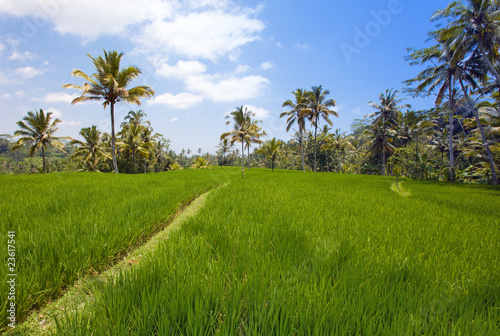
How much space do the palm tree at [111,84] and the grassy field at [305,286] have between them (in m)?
17.8

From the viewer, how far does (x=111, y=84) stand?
50.8ft

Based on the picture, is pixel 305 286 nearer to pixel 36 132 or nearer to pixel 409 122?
pixel 36 132

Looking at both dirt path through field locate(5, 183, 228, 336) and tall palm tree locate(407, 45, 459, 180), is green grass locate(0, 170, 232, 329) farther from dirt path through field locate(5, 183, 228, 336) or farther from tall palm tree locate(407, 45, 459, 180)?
tall palm tree locate(407, 45, 459, 180)

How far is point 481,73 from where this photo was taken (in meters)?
14.5

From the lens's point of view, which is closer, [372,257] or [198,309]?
[198,309]

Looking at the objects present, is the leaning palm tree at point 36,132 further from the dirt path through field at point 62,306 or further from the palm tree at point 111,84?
the dirt path through field at point 62,306

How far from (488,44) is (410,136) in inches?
812

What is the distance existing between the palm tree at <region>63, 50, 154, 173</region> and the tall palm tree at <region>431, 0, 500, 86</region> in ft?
74.5

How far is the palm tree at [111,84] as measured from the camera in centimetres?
1530

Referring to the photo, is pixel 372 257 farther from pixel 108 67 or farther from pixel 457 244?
pixel 108 67

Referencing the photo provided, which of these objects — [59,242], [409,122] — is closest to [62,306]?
[59,242]

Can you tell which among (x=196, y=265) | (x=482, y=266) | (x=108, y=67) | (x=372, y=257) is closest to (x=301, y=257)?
(x=372, y=257)

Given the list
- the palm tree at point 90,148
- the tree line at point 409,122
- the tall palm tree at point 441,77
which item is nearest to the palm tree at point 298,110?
the tree line at point 409,122

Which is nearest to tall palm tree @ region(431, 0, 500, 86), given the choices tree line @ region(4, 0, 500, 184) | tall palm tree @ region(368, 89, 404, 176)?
tree line @ region(4, 0, 500, 184)
